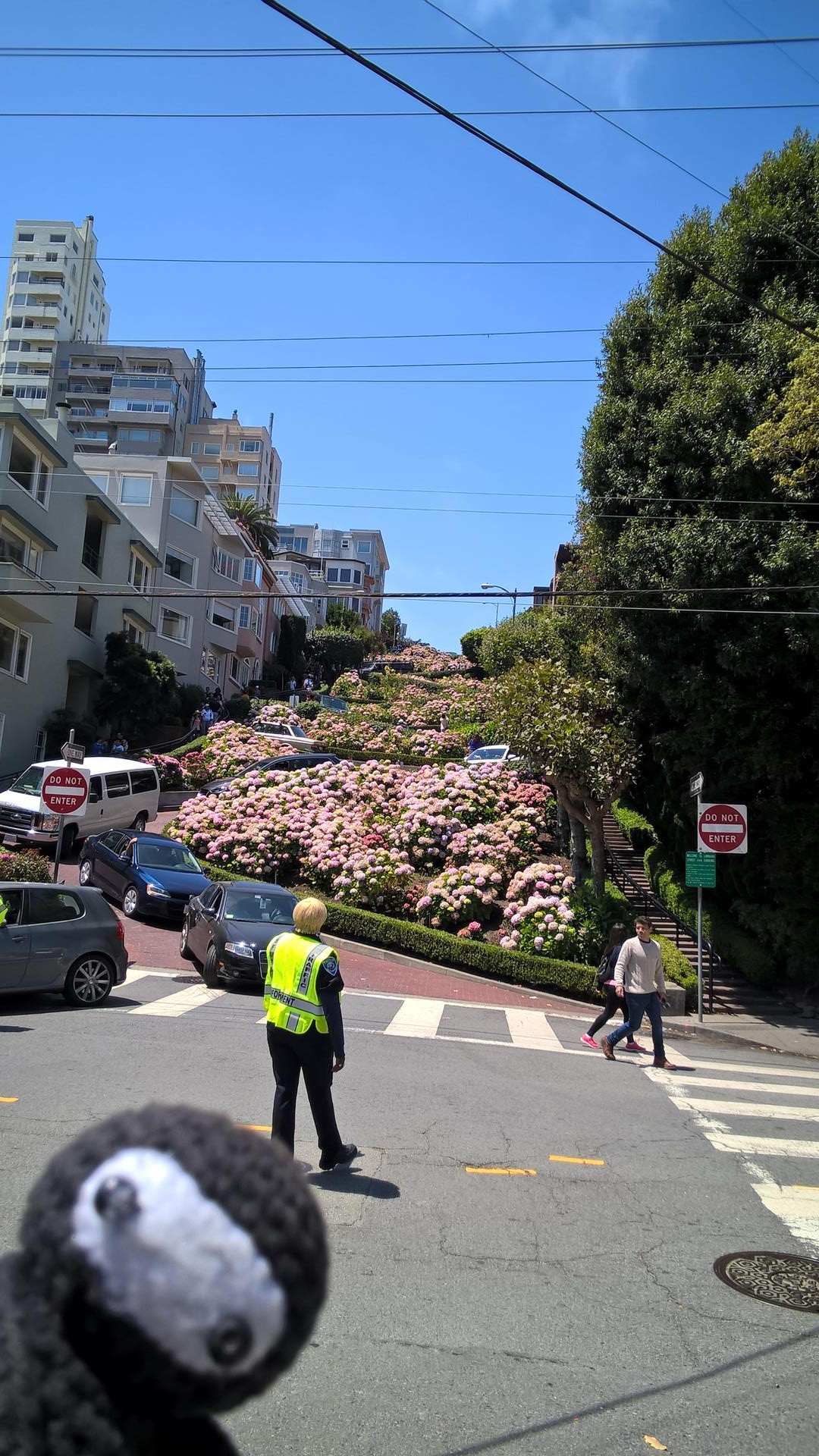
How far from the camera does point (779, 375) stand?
16.6 m

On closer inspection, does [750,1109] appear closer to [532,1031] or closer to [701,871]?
[532,1031]

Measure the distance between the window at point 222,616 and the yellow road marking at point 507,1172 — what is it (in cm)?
4917

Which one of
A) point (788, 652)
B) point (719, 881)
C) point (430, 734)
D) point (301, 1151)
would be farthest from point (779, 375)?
point (430, 734)

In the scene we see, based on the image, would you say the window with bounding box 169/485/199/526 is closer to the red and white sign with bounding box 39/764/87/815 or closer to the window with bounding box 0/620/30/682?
the window with bounding box 0/620/30/682

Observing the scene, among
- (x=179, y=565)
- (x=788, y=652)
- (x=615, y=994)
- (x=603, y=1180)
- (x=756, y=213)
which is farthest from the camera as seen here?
(x=179, y=565)

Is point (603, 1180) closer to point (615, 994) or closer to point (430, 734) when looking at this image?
point (615, 994)

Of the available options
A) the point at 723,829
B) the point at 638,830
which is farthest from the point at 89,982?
the point at 638,830

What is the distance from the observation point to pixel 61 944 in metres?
11.9

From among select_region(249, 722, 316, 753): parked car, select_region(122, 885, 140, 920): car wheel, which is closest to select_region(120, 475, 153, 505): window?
select_region(249, 722, 316, 753): parked car

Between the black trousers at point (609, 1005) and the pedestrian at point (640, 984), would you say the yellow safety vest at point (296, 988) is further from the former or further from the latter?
the black trousers at point (609, 1005)

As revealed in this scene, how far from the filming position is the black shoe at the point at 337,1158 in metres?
6.65

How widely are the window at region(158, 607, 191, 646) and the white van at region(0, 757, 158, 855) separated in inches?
869

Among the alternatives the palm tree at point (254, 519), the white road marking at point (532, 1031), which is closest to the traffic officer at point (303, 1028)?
the white road marking at point (532, 1031)

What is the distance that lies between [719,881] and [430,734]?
2073 centimetres
